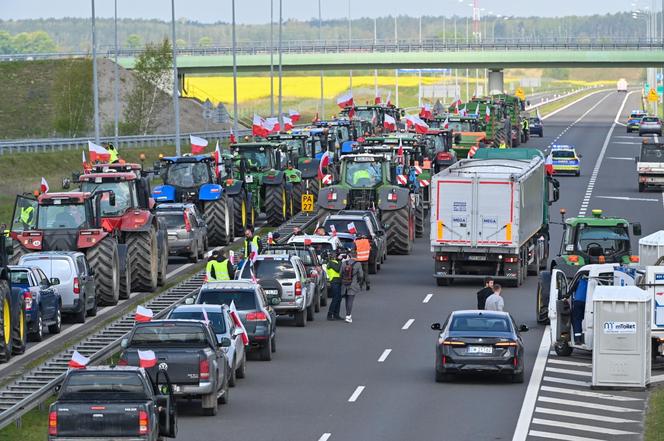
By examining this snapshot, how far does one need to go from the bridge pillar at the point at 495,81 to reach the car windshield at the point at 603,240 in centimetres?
12499

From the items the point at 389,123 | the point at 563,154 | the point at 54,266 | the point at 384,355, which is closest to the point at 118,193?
the point at 54,266

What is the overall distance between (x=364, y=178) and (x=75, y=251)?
16998 millimetres

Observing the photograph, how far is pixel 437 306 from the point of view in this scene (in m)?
44.5

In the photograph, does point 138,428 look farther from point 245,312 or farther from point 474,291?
point 474,291

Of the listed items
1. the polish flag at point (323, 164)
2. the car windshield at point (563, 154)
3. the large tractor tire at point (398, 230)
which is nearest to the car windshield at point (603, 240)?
the large tractor tire at point (398, 230)

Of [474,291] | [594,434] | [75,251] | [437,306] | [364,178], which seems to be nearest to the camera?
[594,434]

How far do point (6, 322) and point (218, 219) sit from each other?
74.6 ft

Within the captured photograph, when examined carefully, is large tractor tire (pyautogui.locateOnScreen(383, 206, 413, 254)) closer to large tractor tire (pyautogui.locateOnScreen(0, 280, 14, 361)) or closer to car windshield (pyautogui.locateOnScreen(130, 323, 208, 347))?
large tractor tire (pyautogui.locateOnScreen(0, 280, 14, 361))

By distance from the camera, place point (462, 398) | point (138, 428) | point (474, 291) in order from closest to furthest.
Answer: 1. point (138, 428)
2. point (462, 398)
3. point (474, 291)

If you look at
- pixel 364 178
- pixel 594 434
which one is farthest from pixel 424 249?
pixel 594 434

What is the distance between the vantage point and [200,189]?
181ft

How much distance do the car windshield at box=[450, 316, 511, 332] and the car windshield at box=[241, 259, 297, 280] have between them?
8401mm

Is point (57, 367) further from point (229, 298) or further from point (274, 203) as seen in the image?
point (274, 203)

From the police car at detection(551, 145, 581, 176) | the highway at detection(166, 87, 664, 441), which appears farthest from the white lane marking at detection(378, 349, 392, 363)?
the police car at detection(551, 145, 581, 176)
